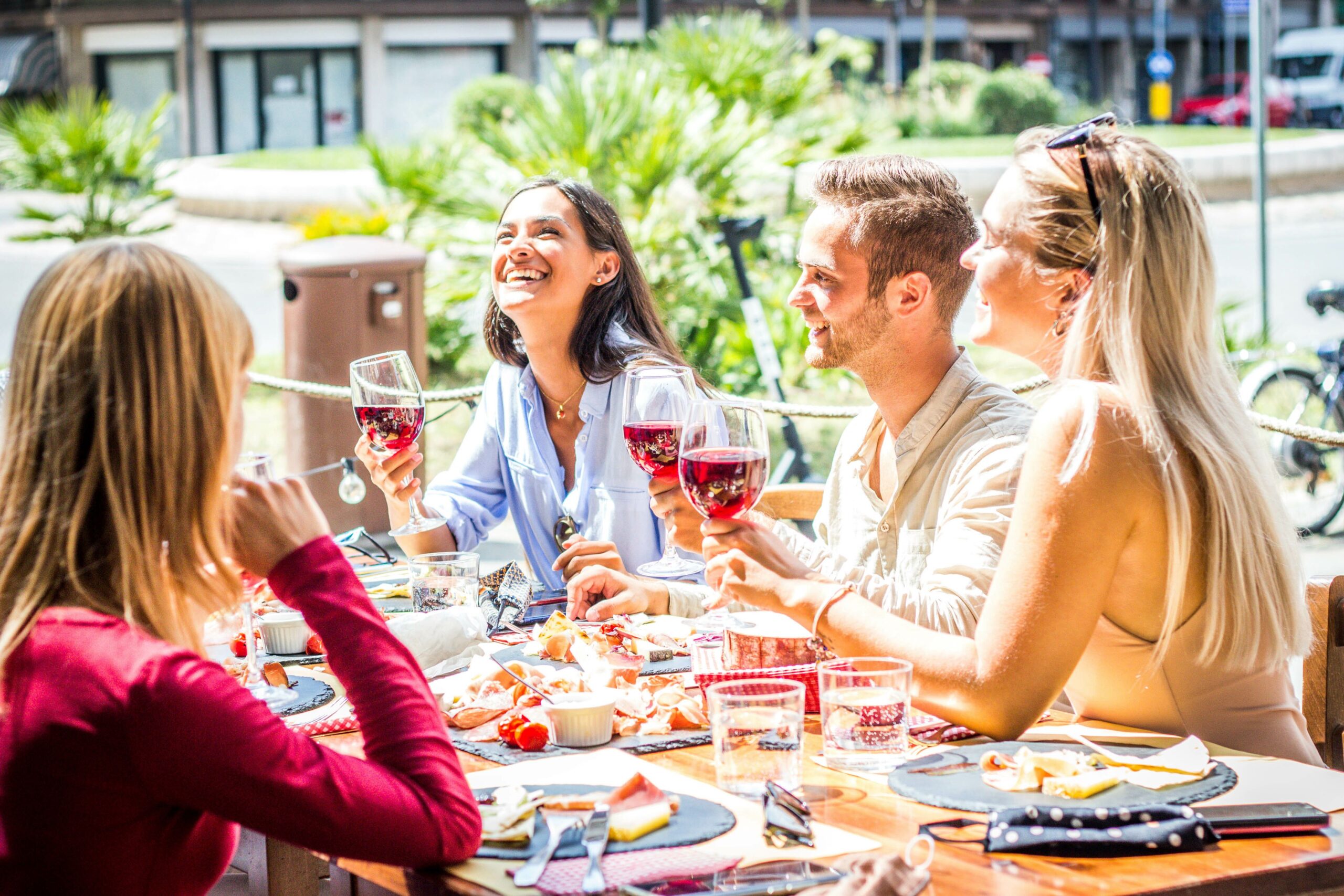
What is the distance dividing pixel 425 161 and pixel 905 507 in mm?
8504

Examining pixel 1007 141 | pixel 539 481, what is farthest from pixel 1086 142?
pixel 1007 141

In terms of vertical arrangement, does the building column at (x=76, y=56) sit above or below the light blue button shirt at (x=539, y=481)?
above

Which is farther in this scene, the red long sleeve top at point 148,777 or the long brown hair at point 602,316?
the long brown hair at point 602,316

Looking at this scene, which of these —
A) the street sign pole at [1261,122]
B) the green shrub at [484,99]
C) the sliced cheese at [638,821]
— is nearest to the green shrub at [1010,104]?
the green shrub at [484,99]

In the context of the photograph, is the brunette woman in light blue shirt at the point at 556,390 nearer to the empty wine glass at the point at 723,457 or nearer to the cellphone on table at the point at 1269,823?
the empty wine glass at the point at 723,457

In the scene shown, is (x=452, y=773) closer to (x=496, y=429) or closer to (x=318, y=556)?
(x=318, y=556)

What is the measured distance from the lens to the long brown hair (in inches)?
147

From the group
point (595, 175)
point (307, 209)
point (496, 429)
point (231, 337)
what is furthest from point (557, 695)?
point (307, 209)

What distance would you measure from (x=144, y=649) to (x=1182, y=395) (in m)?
1.50

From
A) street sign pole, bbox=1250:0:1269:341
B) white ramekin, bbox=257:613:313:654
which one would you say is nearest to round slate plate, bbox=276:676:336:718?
white ramekin, bbox=257:613:313:654

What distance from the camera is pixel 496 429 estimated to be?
385cm

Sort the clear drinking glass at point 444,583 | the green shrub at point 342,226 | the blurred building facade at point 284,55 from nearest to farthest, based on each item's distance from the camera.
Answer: the clear drinking glass at point 444,583 < the green shrub at point 342,226 < the blurred building facade at point 284,55

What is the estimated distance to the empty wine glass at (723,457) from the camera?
205 centimetres

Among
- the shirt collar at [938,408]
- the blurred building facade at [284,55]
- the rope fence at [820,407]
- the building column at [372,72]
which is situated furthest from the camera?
the building column at [372,72]
